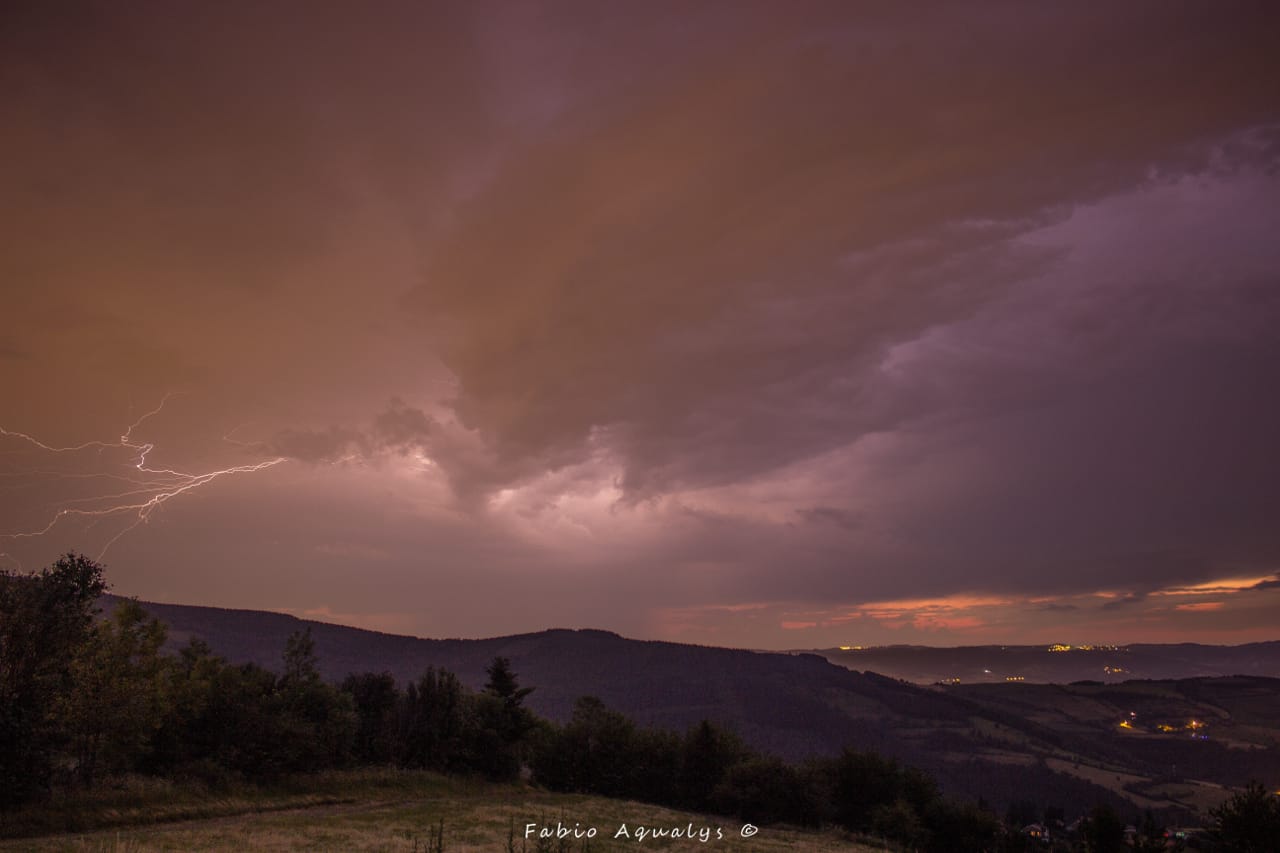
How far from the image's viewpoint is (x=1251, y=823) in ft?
174

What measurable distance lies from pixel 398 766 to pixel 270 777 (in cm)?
1698

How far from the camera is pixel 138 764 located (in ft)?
144

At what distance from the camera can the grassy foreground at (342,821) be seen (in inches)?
1133

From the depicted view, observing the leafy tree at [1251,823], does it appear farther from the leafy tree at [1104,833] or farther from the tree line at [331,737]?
the leafy tree at [1104,833]

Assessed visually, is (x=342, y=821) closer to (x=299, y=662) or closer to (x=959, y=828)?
(x=299, y=662)

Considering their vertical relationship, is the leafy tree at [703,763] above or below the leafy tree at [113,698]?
below

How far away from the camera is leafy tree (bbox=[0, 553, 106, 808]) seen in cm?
3159

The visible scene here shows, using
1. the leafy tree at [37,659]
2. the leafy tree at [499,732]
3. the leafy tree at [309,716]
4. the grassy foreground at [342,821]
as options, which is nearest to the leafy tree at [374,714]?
the leafy tree at [309,716]

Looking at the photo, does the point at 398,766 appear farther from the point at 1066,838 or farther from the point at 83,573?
the point at 1066,838

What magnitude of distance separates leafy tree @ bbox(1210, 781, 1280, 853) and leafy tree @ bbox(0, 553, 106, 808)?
268 ft

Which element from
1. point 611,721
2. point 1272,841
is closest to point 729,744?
point 611,721

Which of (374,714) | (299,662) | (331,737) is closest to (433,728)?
(374,714)

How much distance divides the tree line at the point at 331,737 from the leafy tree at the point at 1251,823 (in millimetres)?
184

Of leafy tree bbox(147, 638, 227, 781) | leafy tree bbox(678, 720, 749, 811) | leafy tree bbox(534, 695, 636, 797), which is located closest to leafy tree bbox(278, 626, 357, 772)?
leafy tree bbox(147, 638, 227, 781)
